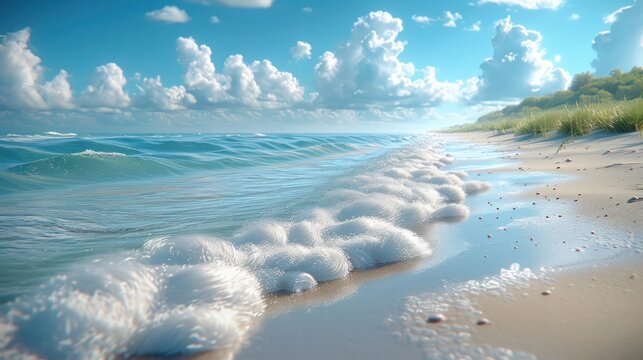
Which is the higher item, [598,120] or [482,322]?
[598,120]

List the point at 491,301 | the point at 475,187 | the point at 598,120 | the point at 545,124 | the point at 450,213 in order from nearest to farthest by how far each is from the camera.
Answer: the point at 491,301
the point at 450,213
the point at 475,187
the point at 598,120
the point at 545,124

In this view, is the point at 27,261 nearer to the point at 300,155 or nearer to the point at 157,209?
the point at 157,209

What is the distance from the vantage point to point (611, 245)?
1.93 m

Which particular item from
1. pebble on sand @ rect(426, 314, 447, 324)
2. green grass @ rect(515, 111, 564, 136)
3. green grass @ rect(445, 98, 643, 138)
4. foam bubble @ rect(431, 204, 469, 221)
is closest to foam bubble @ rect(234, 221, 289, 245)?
pebble on sand @ rect(426, 314, 447, 324)

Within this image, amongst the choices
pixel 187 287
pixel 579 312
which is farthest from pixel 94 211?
pixel 579 312

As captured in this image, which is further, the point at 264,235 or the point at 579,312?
the point at 264,235

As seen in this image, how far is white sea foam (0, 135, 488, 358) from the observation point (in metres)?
1.16

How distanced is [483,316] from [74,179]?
8.24 meters

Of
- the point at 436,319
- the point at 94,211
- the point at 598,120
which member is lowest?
the point at 94,211

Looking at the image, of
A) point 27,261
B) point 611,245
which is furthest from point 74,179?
point 611,245

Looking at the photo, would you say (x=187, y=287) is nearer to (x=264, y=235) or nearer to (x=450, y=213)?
(x=264, y=235)

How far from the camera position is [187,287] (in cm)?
146

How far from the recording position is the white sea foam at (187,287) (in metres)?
1.16

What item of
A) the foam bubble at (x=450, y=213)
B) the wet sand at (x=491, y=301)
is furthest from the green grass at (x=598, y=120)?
the wet sand at (x=491, y=301)
